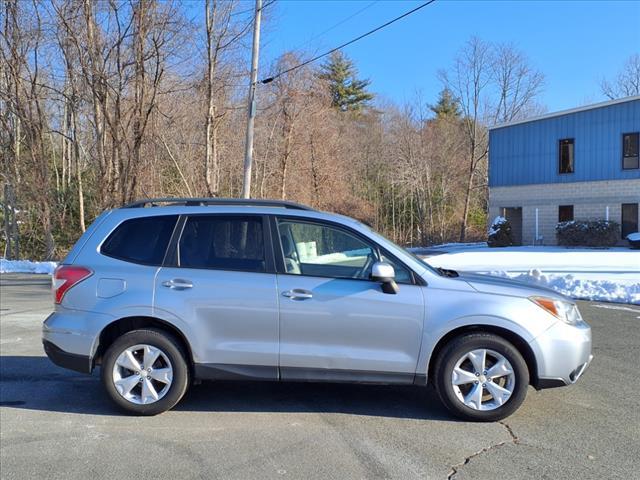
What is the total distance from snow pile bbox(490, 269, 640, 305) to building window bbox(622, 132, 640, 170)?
15.6 metres

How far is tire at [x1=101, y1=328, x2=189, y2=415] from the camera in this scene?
475 centimetres

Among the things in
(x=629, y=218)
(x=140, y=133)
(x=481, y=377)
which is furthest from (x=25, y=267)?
(x=629, y=218)

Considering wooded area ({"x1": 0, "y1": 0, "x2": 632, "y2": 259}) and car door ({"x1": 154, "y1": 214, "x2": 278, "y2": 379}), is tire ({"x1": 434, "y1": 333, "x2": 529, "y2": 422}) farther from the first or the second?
wooded area ({"x1": 0, "y1": 0, "x2": 632, "y2": 259})

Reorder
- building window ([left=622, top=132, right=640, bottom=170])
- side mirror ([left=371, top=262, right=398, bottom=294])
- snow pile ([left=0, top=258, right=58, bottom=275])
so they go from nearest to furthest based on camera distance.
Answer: side mirror ([left=371, top=262, right=398, bottom=294]) → snow pile ([left=0, top=258, right=58, bottom=275]) → building window ([left=622, top=132, right=640, bottom=170])

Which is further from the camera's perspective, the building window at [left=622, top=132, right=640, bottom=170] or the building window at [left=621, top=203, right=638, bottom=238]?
the building window at [left=621, top=203, right=638, bottom=238]

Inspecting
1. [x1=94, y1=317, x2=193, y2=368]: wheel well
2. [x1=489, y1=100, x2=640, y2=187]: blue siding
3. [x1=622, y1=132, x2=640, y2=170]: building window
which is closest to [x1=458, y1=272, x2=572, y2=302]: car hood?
[x1=94, y1=317, x2=193, y2=368]: wheel well

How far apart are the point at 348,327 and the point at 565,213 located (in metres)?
27.2

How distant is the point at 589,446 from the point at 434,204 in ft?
142

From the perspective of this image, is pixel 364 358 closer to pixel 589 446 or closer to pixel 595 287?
pixel 589 446

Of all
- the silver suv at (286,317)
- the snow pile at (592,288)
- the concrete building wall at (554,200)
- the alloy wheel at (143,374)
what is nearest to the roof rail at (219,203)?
the silver suv at (286,317)

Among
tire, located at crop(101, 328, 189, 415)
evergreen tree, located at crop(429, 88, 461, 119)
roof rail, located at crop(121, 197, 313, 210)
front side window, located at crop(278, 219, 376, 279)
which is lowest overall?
tire, located at crop(101, 328, 189, 415)

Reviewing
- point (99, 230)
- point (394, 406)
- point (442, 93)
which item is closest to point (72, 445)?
point (99, 230)

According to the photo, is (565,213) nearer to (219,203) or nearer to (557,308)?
(557,308)

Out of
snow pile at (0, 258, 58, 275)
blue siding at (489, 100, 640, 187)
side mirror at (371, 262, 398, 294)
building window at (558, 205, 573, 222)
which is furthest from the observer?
building window at (558, 205, 573, 222)
